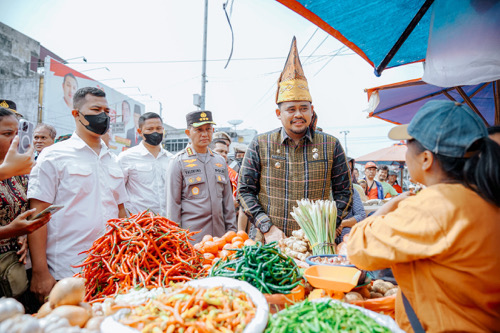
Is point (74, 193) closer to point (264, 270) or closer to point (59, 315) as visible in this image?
point (59, 315)

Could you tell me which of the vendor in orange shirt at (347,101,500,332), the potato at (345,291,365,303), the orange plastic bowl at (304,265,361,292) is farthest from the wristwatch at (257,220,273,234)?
the vendor in orange shirt at (347,101,500,332)

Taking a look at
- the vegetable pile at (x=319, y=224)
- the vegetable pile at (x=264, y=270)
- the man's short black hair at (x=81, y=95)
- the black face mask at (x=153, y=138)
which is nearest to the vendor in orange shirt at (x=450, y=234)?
the vegetable pile at (x=264, y=270)

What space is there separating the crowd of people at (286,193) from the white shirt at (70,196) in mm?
11

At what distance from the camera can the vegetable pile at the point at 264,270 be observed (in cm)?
189

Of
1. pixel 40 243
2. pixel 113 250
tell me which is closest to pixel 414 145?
pixel 113 250

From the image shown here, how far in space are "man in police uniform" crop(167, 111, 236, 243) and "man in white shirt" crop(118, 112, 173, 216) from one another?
0.82 m

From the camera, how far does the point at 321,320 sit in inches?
55.6

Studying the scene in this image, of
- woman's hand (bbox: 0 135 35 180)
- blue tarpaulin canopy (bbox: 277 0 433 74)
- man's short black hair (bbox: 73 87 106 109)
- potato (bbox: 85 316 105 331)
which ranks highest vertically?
blue tarpaulin canopy (bbox: 277 0 433 74)

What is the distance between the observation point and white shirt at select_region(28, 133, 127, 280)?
2.81 m

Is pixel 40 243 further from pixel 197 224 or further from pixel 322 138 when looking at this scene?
pixel 322 138

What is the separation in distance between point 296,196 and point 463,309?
2077mm

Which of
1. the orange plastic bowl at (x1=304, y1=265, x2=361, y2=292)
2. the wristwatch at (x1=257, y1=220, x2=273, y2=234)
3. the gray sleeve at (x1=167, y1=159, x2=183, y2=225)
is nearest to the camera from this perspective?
the orange plastic bowl at (x1=304, y1=265, x2=361, y2=292)

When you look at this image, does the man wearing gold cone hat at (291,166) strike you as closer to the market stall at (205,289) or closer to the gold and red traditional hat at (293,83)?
the gold and red traditional hat at (293,83)

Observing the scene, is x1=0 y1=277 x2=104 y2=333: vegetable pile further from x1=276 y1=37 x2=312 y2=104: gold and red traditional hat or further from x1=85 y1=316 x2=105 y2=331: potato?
x1=276 y1=37 x2=312 y2=104: gold and red traditional hat
